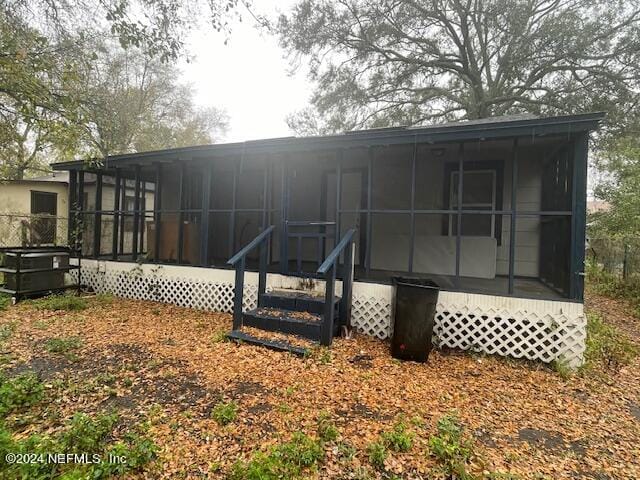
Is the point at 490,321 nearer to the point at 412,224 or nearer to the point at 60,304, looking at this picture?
the point at 412,224

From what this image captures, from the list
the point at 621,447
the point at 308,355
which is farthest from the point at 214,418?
the point at 621,447

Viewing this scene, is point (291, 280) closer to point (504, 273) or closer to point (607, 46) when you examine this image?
point (504, 273)

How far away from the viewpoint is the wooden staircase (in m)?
4.13

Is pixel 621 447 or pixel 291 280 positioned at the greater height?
pixel 291 280

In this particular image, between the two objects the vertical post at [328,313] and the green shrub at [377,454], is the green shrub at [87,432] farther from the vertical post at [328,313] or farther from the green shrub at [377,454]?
the vertical post at [328,313]

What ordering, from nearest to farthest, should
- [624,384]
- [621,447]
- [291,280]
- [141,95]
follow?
[621,447]
[624,384]
[291,280]
[141,95]

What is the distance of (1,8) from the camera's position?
16.0 ft

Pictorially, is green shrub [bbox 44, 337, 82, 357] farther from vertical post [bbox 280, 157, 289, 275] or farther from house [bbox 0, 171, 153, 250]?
house [bbox 0, 171, 153, 250]

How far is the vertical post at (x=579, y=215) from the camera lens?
12.6 feet

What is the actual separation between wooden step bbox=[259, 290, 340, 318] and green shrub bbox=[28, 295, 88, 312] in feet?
11.6

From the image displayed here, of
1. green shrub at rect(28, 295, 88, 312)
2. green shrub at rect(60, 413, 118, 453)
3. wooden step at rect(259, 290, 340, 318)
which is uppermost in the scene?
wooden step at rect(259, 290, 340, 318)

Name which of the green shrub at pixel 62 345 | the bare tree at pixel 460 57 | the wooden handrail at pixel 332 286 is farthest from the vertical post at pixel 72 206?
the bare tree at pixel 460 57

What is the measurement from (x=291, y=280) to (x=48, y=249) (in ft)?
16.9

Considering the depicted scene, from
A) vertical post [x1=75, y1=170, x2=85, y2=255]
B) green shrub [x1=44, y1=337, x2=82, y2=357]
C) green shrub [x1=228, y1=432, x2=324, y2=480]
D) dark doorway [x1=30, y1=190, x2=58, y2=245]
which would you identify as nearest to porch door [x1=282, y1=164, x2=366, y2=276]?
green shrub [x1=44, y1=337, x2=82, y2=357]
